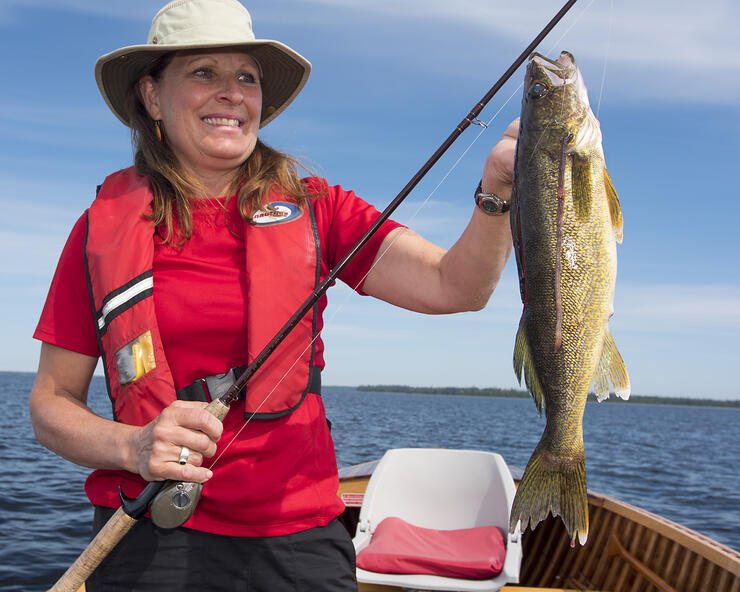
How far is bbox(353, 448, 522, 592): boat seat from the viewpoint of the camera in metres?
4.74

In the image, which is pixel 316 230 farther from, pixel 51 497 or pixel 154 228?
pixel 51 497

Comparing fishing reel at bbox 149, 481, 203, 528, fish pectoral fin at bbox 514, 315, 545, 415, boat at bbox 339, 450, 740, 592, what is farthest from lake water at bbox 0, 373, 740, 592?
boat at bbox 339, 450, 740, 592

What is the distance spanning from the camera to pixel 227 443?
87.1 inches

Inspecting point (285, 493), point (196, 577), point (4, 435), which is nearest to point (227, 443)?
point (285, 493)

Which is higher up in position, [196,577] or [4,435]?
[196,577]

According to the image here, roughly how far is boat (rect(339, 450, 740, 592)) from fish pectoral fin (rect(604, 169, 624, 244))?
3.44 m

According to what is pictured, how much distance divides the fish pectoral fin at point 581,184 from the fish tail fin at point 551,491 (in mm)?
759

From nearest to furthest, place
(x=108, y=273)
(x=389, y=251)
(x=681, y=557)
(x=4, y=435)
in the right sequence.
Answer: (x=108, y=273), (x=389, y=251), (x=681, y=557), (x=4, y=435)

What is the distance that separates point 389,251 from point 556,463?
3.12 ft

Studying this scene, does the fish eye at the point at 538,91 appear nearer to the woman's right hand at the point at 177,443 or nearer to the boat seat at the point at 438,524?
the woman's right hand at the point at 177,443

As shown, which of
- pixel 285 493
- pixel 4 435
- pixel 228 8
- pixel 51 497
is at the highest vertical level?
pixel 228 8

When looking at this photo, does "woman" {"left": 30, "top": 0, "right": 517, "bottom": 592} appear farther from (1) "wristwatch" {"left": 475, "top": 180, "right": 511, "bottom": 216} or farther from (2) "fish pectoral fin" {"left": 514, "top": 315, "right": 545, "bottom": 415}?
(2) "fish pectoral fin" {"left": 514, "top": 315, "right": 545, "bottom": 415}

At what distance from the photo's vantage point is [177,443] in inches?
77.9

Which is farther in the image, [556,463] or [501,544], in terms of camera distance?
[501,544]
